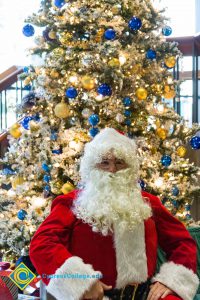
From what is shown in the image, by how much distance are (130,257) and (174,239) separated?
25cm

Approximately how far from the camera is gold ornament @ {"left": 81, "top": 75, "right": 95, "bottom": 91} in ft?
9.02

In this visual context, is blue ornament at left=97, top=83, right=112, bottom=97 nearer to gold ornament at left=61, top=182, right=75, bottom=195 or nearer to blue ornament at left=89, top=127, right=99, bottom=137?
blue ornament at left=89, top=127, right=99, bottom=137

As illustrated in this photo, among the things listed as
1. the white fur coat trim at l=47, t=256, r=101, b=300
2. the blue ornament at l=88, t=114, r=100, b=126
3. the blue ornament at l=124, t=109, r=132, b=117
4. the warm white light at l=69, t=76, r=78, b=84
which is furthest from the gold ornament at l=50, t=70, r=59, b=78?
the white fur coat trim at l=47, t=256, r=101, b=300

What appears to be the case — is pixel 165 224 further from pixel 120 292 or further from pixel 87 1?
pixel 87 1

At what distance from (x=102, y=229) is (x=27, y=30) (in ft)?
5.60

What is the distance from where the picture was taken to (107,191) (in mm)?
1955

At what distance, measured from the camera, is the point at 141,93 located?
9.42ft

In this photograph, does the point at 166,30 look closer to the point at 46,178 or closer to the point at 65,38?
the point at 65,38

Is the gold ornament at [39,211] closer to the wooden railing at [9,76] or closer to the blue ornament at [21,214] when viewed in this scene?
the blue ornament at [21,214]

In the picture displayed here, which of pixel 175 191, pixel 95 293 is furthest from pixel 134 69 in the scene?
pixel 95 293

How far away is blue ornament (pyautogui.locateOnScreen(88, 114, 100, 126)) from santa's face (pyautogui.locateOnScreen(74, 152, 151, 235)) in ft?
2.41

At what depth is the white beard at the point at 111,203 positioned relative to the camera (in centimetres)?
187

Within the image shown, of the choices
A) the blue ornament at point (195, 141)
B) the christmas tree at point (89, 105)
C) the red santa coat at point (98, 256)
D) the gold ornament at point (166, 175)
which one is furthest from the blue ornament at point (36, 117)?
the red santa coat at point (98, 256)

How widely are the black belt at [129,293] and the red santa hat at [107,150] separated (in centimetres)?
55
